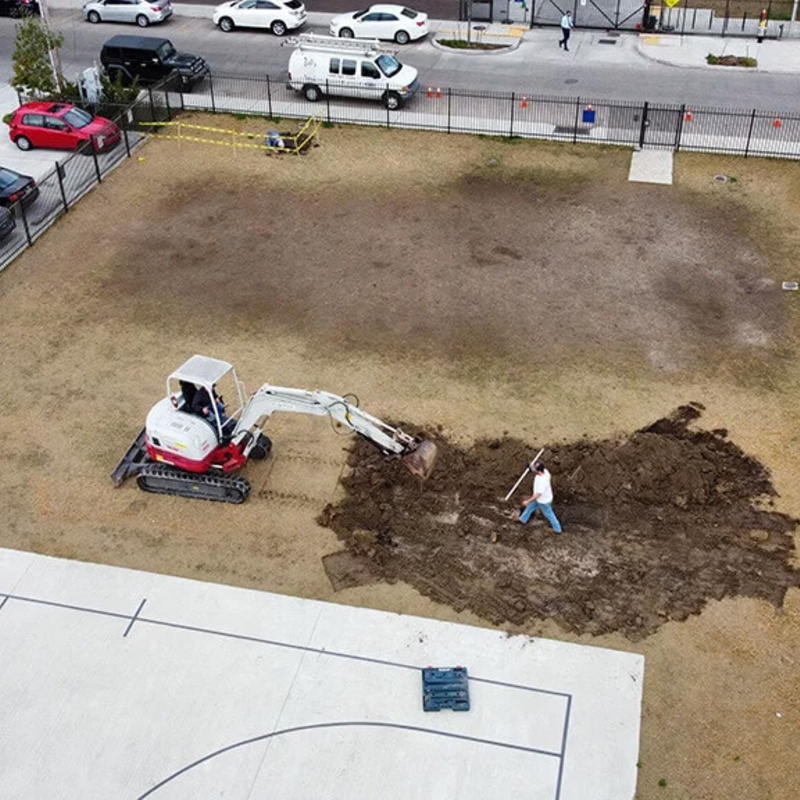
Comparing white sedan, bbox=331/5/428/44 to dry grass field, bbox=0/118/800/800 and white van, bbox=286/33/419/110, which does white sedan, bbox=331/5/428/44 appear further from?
dry grass field, bbox=0/118/800/800

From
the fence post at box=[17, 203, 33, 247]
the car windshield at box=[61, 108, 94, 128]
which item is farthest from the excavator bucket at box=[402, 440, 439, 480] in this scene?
the car windshield at box=[61, 108, 94, 128]

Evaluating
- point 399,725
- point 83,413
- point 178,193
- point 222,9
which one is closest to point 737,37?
point 222,9

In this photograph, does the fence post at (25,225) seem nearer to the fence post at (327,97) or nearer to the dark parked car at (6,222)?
the dark parked car at (6,222)

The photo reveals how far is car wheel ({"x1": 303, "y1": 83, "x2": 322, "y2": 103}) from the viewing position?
110 ft

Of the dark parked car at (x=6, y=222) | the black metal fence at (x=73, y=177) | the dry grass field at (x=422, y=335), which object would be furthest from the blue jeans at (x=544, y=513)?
the dark parked car at (x=6, y=222)

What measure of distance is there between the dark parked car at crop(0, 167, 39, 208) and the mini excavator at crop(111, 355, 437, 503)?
39.5 feet

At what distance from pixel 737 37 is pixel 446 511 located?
31585 mm

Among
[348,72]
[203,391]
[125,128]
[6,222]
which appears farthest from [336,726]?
[348,72]

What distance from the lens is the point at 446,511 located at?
1709cm

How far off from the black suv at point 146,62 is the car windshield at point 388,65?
6.85 m

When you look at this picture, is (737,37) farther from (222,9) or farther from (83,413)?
(83,413)

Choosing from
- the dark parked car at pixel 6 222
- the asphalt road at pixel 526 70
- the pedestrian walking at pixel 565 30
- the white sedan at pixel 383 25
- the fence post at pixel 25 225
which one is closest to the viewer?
the dark parked car at pixel 6 222

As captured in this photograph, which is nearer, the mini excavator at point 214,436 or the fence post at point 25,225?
the mini excavator at point 214,436

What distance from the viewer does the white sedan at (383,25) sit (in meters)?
39.2
